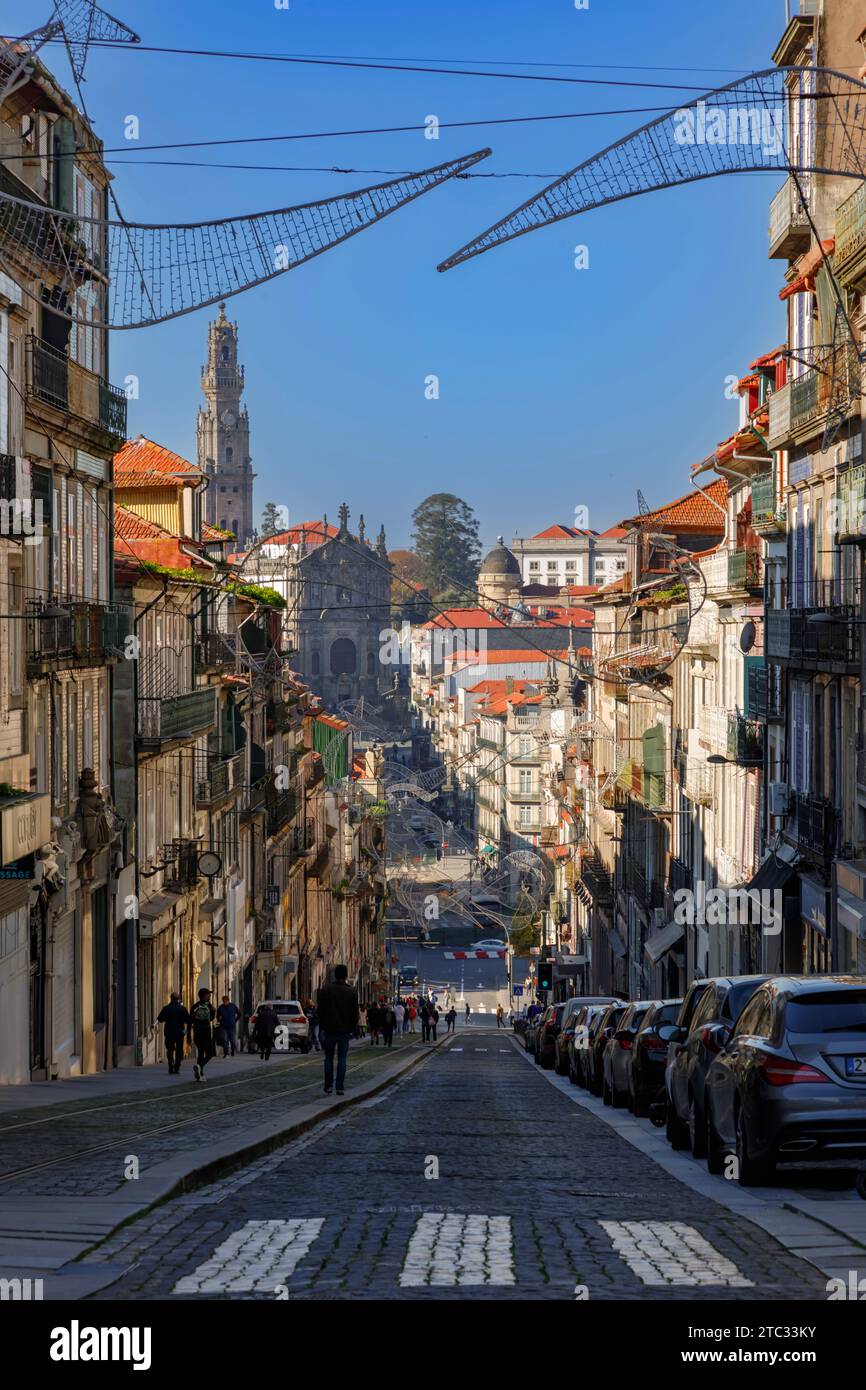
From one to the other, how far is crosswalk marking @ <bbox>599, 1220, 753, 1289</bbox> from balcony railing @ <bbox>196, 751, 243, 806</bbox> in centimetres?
3767

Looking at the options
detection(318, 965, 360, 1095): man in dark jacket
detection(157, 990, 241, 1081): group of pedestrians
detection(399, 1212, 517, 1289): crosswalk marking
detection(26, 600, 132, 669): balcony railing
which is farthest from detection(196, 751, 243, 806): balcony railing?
detection(399, 1212, 517, 1289): crosswalk marking

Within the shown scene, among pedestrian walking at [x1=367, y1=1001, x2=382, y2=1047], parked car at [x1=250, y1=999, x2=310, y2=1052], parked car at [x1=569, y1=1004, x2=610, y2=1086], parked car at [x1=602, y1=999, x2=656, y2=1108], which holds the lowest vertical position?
pedestrian walking at [x1=367, y1=1001, x2=382, y2=1047]

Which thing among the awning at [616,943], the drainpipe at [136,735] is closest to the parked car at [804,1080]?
the drainpipe at [136,735]

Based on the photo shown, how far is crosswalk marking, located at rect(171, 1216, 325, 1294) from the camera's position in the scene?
7858mm

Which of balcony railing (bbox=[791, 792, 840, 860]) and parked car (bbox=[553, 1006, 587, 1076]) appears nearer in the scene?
balcony railing (bbox=[791, 792, 840, 860])

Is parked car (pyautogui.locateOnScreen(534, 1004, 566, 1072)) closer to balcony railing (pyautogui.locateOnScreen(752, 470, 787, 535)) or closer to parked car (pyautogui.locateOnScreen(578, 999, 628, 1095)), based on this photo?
parked car (pyautogui.locateOnScreen(578, 999, 628, 1095))

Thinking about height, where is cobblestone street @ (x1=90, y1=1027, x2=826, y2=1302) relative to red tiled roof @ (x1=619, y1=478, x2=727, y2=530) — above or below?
below

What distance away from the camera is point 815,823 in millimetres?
33188

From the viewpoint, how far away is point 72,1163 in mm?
13367

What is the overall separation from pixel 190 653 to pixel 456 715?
130 metres

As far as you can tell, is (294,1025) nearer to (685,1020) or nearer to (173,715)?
(173,715)

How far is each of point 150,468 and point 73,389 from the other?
18.3 metres

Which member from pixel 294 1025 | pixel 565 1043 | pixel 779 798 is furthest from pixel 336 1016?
pixel 294 1025

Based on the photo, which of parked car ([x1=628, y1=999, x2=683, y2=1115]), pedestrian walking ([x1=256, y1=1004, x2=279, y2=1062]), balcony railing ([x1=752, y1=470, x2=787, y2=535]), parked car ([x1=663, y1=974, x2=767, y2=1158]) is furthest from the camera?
pedestrian walking ([x1=256, y1=1004, x2=279, y2=1062])
